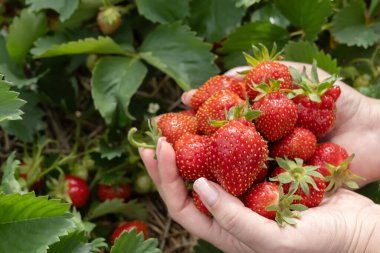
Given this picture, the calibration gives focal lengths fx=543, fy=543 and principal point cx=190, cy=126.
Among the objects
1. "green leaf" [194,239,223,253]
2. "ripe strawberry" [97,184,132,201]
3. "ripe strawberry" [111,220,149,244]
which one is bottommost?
"green leaf" [194,239,223,253]

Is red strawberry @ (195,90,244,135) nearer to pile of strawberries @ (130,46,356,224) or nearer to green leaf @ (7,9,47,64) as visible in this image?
pile of strawberries @ (130,46,356,224)

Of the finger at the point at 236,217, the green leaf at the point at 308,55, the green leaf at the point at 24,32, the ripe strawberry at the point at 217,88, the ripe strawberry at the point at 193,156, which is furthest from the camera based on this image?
the green leaf at the point at 24,32

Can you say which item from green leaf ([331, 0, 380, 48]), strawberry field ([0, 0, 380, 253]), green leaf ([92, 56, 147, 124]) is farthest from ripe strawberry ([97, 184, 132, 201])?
green leaf ([331, 0, 380, 48])

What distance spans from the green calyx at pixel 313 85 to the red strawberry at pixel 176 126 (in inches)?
8.2

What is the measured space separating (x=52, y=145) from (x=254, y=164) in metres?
0.79

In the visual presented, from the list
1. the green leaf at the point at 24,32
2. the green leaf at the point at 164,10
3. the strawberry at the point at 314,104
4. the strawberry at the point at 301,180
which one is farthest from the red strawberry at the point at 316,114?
the green leaf at the point at 24,32

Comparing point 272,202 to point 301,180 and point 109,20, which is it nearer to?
point 301,180

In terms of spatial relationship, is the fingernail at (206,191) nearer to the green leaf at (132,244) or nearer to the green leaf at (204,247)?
the green leaf at (132,244)

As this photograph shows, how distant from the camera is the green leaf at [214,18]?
1.46 meters

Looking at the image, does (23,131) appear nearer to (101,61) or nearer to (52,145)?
(52,145)

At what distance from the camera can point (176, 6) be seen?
55.4 inches

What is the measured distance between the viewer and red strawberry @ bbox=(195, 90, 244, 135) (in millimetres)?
1074

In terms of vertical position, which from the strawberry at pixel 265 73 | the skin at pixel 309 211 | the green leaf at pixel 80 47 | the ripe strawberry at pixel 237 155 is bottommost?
the skin at pixel 309 211

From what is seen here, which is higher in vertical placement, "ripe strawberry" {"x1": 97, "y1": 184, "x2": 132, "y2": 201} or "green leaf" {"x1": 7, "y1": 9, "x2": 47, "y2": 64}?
"green leaf" {"x1": 7, "y1": 9, "x2": 47, "y2": 64}
